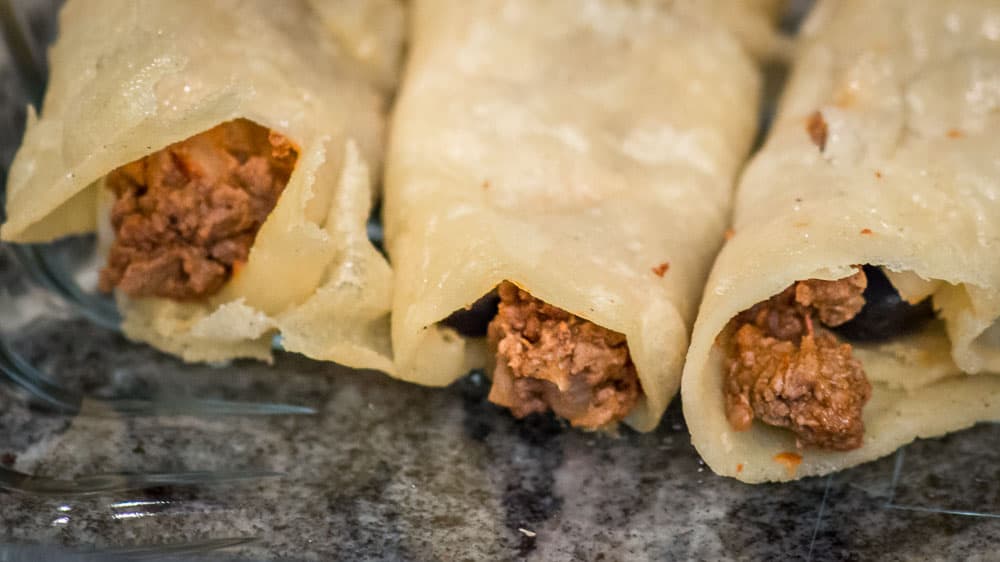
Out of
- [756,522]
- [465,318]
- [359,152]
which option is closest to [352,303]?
[465,318]

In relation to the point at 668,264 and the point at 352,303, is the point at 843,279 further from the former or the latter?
the point at 352,303

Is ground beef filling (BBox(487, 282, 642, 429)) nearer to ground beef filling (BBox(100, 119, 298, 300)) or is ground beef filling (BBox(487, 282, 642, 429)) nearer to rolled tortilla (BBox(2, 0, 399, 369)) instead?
rolled tortilla (BBox(2, 0, 399, 369))

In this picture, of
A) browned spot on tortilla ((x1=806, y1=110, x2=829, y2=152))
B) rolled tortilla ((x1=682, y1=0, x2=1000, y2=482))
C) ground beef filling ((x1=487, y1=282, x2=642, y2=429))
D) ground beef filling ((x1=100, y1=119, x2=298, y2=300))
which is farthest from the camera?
browned spot on tortilla ((x1=806, y1=110, x2=829, y2=152))

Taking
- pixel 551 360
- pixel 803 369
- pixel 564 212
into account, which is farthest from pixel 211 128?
pixel 803 369

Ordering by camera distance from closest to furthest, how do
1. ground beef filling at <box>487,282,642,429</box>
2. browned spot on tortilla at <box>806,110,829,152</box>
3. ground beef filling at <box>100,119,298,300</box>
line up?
ground beef filling at <box>487,282,642,429</box>
ground beef filling at <box>100,119,298,300</box>
browned spot on tortilla at <box>806,110,829,152</box>

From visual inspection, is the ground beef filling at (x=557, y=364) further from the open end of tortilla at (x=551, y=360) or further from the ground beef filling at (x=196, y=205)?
the ground beef filling at (x=196, y=205)

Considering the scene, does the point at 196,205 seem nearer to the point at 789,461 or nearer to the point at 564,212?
the point at 564,212

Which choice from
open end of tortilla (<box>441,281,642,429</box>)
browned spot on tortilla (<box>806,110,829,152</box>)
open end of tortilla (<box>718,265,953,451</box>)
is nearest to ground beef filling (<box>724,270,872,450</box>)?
open end of tortilla (<box>718,265,953,451</box>)
